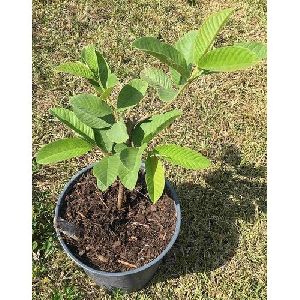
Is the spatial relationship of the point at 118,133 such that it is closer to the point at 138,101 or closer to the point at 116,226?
the point at 138,101

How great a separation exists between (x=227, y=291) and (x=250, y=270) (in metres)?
0.15

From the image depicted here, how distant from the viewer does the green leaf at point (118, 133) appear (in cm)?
157

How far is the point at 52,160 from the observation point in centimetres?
172

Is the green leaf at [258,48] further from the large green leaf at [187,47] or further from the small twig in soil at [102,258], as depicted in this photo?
the small twig in soil at [102,258]

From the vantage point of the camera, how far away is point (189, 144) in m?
2.83

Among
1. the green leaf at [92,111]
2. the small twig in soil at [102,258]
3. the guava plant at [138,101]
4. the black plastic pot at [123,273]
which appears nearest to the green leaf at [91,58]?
the guava plant at [138,101]

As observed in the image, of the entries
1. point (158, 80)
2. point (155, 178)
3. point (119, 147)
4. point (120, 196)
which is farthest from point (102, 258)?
point (158, 80)

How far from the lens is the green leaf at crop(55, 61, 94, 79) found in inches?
61.0

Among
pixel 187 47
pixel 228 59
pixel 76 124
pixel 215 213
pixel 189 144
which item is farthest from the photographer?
pixel 189 144

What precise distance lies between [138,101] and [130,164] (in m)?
0.19

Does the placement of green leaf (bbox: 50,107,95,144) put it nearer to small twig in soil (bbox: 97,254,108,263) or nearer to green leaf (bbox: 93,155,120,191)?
green leaf (bbox: 93,155,120,191)

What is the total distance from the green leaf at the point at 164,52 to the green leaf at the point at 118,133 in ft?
0.83
